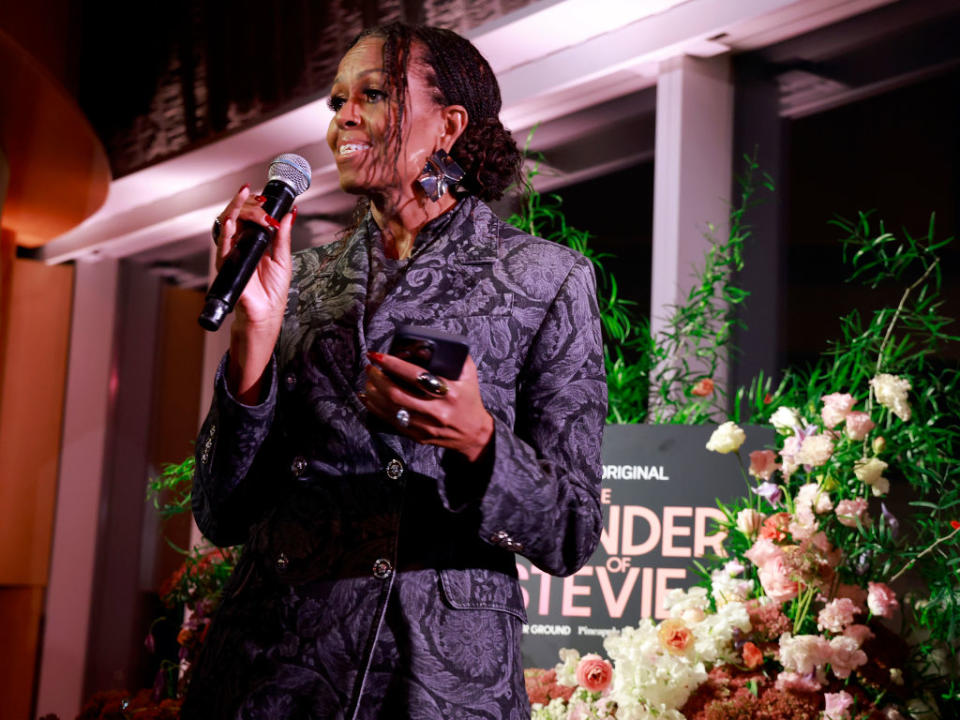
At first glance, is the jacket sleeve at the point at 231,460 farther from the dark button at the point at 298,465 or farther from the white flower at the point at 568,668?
the white flower at the point at 568,668

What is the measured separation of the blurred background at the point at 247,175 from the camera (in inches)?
120

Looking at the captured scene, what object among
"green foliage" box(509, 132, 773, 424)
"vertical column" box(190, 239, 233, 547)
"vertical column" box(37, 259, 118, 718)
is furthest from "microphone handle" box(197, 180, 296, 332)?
"vertical column" box(37, 259, 118, 718)

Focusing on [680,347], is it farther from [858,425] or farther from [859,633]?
[859,633]

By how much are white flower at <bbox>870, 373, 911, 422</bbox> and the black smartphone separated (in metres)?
1.46

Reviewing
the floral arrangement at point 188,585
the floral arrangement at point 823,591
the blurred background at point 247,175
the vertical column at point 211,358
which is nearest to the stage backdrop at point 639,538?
the floral arrangement at point 823,591

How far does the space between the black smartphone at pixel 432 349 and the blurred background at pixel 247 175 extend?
6.41 ft

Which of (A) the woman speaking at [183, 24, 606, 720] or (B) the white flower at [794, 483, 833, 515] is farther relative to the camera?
(B) the white flower at [794, 483, 833, 515]

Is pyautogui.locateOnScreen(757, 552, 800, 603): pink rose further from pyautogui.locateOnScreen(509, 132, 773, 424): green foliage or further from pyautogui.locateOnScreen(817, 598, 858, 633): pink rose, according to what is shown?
pyautogui.locateOnScreen(509, 132, 773, 424): green foliage

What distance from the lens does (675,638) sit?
2.16 meters

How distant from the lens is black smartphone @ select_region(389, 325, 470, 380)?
100cm

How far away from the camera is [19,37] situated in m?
Answer: 4.81

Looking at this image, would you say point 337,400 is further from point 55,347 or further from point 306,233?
point 55,347

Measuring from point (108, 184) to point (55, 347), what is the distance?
143 centimetres

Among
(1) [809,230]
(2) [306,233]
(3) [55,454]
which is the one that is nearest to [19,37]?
(2) [306,233]
